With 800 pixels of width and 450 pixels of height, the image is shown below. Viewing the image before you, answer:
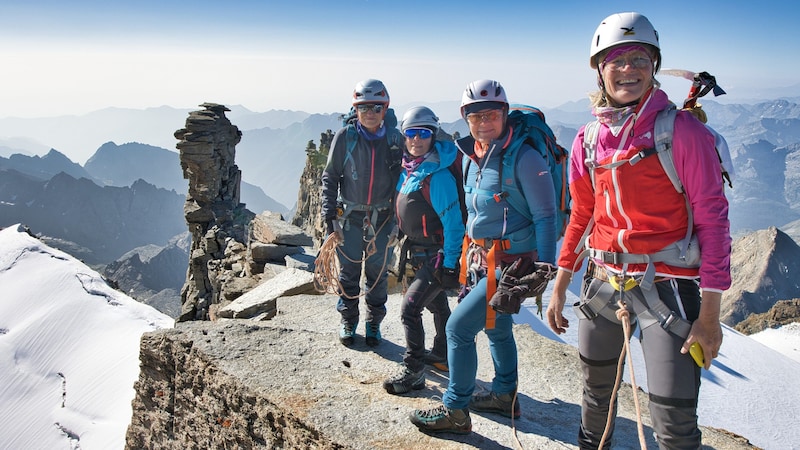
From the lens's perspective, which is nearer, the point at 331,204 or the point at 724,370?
the point at 331,204

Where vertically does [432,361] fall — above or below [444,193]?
below

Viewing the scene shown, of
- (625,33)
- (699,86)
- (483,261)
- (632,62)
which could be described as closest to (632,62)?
(632,62)

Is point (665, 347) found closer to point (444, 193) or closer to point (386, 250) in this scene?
point (444, 193)

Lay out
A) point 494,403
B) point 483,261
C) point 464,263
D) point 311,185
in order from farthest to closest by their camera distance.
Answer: point 311,185
point 494,403
point 464,263
point 483,261

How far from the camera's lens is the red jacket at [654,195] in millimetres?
2875

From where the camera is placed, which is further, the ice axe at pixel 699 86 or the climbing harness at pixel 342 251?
the climbing harness at pixel 342 251

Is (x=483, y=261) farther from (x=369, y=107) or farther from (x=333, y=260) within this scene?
(x=333, y=260)

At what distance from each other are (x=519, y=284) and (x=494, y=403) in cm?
166

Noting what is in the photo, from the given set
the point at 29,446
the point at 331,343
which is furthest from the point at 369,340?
the point at 29,446

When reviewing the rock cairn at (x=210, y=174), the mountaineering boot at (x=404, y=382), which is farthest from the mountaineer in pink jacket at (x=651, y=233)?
the rock cairn at (x=210, y=174)

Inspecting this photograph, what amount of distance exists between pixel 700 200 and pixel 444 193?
263 centimetres

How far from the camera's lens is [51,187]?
160625 mm

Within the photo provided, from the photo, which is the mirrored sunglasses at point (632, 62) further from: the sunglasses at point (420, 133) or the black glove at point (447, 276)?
the black glove at point (447, 276)

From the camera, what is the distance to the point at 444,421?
457 cm
